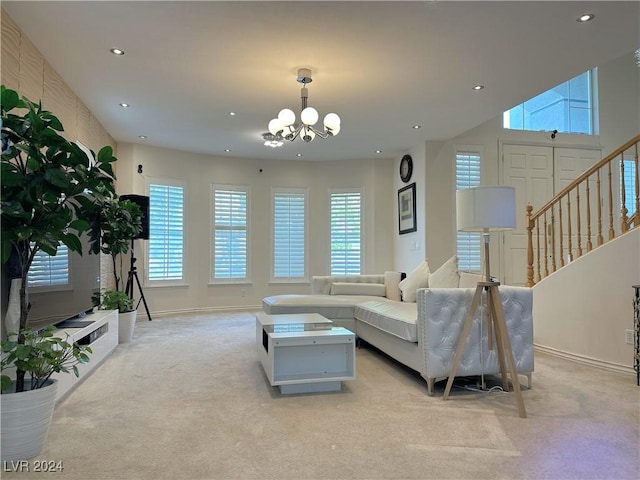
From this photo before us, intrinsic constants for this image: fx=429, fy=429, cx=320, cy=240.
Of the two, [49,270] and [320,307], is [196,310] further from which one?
[49,270]

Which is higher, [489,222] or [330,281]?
[489,222]

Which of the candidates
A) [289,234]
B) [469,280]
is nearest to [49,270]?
[469,280]

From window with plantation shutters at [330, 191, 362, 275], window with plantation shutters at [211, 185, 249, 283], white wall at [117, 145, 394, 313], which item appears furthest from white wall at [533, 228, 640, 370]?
window with plantation shutters at [211, 185, 249, 283]

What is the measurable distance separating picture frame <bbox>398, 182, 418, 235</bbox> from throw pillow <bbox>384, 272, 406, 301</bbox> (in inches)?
57.7

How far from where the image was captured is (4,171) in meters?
2.05

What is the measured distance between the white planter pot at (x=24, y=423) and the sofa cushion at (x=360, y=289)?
3626mm

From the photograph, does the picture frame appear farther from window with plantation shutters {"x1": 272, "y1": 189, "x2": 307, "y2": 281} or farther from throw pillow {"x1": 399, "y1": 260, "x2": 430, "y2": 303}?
throw pillow {"x1": 399, "y1": 260, "x2": 430, "y2": 303}

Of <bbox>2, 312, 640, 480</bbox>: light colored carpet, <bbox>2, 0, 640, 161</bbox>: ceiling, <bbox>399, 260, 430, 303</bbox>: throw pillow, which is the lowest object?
<bbox>2, 312, 640, 480</bbox>: light colored carpet

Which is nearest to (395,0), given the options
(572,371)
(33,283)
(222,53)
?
(222,53)

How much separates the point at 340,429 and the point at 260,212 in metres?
5.52

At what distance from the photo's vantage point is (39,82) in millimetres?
3508

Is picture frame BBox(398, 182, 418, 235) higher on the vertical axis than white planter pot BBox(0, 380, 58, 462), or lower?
higher

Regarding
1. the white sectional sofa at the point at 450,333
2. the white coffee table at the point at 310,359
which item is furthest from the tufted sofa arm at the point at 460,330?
the white coffee table at the point at 310,359

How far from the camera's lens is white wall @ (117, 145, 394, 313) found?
702 cm
